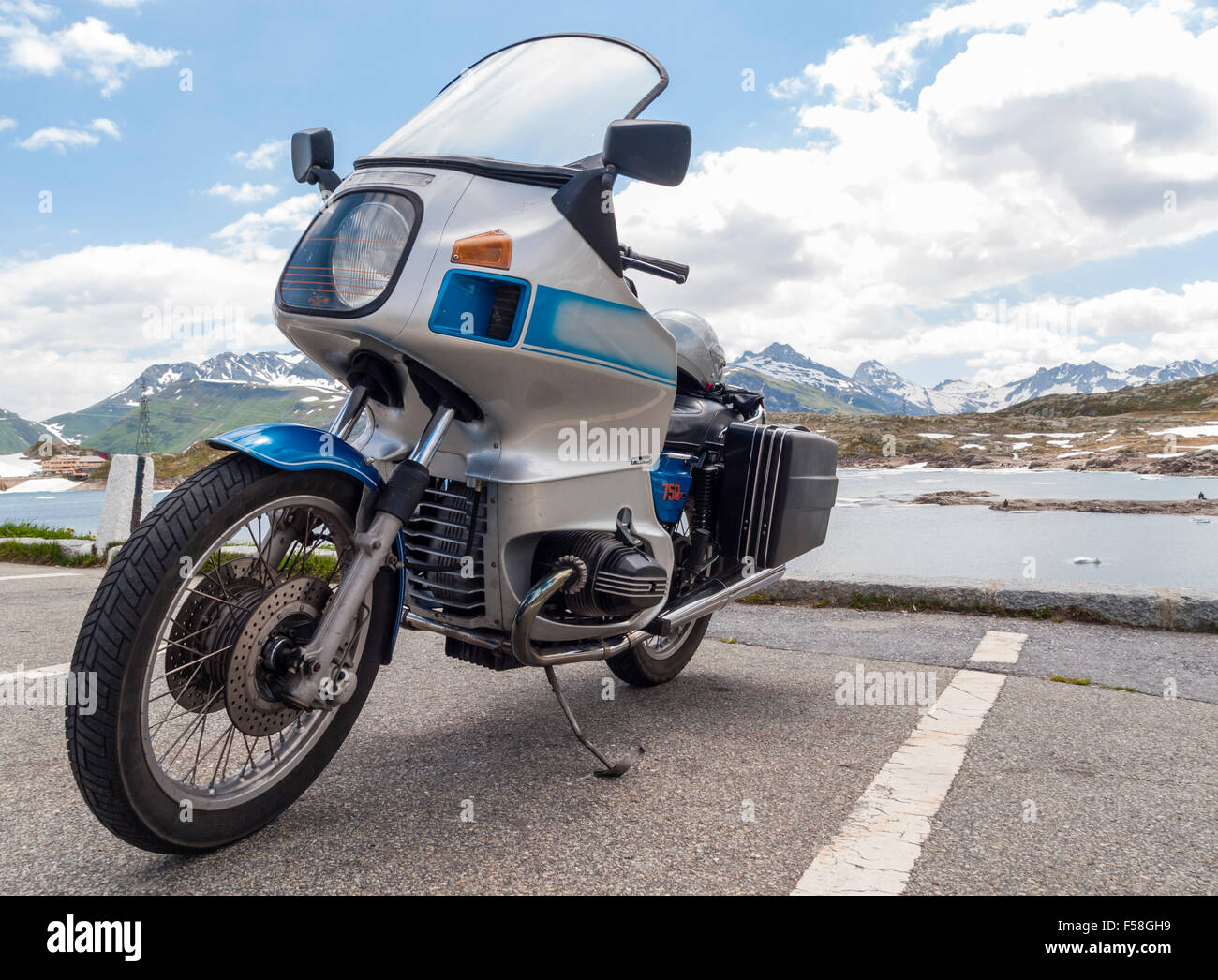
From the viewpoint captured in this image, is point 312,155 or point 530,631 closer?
point 530,631

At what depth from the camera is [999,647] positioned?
4445mm

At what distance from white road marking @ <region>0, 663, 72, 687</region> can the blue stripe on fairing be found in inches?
110

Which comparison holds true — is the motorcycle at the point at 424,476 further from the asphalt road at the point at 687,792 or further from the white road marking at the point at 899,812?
the white road marking at the point at 899,812

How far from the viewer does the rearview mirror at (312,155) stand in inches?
114

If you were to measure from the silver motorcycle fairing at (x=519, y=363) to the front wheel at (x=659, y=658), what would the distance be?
2.89ft

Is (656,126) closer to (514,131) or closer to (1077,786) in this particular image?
(514,131)

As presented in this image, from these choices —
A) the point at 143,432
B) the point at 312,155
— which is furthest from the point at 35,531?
the point at 143,432

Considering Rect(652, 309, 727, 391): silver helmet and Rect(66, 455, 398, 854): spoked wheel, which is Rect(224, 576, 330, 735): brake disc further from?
Rect(652, 309, 727, 391): silver helmet

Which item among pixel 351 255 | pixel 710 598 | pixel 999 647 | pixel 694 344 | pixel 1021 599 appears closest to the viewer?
pixel 351 255

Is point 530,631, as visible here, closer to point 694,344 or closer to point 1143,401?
point 694,344

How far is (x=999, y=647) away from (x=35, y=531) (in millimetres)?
9514

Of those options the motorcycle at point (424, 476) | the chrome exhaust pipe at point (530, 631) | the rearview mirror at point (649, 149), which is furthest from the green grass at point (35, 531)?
the rearview mirror at point (649, 149)

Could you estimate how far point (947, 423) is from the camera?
10438cm

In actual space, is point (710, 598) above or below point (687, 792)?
above
